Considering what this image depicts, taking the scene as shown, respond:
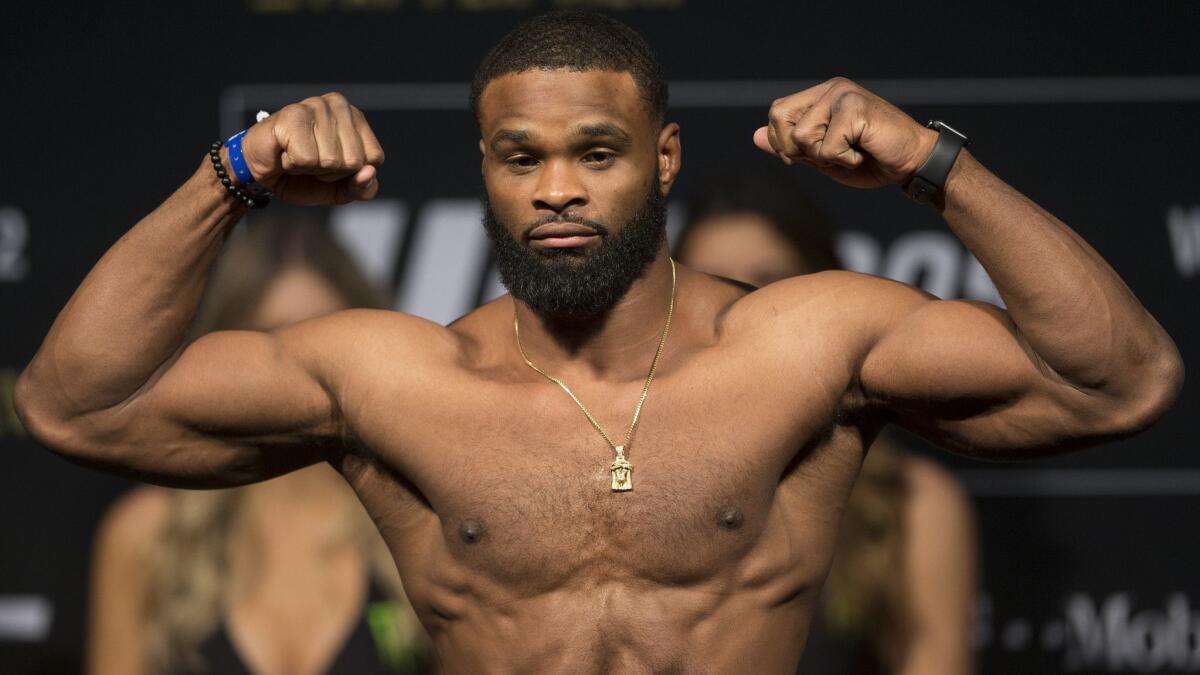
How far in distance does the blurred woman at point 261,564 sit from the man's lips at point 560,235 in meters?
0.86

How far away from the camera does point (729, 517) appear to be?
1.85 meters

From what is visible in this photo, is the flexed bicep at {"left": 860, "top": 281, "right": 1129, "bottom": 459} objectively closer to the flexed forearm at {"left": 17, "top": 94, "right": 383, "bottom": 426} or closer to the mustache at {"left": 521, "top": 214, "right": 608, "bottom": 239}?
the mustache at {"left": 521, "top": 214, "right": 608, "bottom": 239}

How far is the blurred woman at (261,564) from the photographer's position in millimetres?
2654

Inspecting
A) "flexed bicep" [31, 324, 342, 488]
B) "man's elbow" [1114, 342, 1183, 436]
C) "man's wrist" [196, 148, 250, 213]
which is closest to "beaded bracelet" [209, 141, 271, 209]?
"man's wrist" [196, 148, 250, 213]

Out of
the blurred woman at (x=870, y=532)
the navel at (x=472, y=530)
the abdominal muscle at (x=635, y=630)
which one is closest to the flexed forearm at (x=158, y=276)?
the navel at (x=472, y=530)

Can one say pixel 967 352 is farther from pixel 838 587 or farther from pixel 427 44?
pixel 427 44

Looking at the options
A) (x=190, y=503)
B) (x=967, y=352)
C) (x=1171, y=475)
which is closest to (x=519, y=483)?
(x=967, y=352)

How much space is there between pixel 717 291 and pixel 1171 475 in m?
1.05

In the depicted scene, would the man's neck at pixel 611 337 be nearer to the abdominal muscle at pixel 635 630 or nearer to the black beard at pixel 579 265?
the black beard at pixel 579 265

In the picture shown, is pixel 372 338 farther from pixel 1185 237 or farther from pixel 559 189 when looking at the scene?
pixel 1185 237

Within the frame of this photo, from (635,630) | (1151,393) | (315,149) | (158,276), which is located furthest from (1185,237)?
(158,276)

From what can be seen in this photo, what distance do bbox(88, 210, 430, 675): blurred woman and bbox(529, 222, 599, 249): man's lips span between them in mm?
865

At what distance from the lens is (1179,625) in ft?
8.86

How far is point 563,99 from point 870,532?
1.03 m
